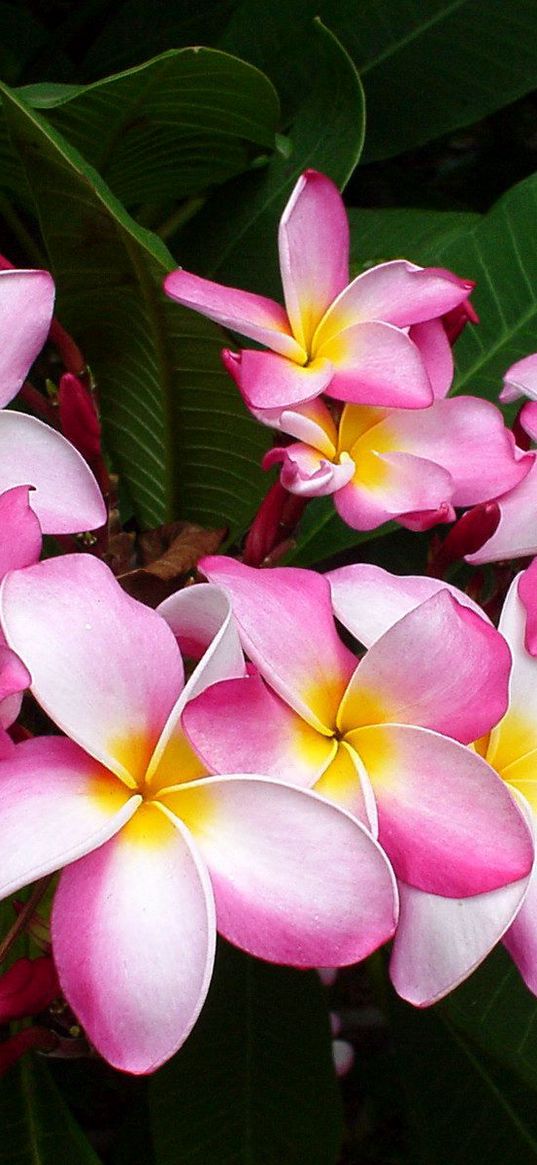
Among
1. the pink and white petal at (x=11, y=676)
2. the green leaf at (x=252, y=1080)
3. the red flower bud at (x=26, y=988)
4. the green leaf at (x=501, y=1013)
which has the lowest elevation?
the green leaf at (x=252, y=1080)

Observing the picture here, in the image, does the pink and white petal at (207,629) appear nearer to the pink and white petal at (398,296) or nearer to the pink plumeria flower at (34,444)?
the pink plumeria flower at (34,444)

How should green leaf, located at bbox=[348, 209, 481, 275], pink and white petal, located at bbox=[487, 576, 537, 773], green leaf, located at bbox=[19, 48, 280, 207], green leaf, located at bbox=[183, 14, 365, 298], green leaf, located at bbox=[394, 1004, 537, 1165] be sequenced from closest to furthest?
1. pink and white petal, located at bbox=[487, 576, 537, 773]
2. green leaf, located at bbox=[19, 48, 280, 207]
3. green leaf, located at bbox=[183, 14, 365, 298]
4. green leaf, located at bbox=[348, 209, 481, 275]
5. green leaf, located at bbox=[394, 1004, 537, 1165]

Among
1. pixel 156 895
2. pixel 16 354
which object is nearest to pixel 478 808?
pixel 156 895

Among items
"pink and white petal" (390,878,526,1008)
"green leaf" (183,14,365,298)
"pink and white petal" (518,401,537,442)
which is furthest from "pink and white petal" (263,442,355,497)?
"green leaf" (183,14,365,298)

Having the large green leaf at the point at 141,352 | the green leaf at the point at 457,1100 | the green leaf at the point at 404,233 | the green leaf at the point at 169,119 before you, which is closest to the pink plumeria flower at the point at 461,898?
the large green leaf at the point at 141,352

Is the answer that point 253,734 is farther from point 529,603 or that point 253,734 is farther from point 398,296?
point 398,296

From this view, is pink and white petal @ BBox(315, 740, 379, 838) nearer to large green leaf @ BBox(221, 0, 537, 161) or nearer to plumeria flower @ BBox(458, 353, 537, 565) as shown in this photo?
plumeria flower @ BBox(458, 353, 537, 565)

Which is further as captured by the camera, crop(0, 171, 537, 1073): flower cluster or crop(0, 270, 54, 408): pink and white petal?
crop(0, 270, 54, 408): pink and white petal

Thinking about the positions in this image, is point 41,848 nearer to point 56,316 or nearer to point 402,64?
point 56,316
